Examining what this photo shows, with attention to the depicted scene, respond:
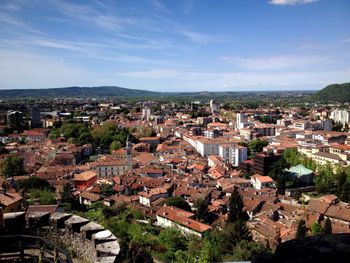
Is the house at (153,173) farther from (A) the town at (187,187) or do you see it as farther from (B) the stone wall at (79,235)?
(B) the stone wall at (79,235)

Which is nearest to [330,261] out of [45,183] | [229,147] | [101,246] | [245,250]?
[101,246]

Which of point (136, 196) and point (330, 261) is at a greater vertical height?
point (330, 261)

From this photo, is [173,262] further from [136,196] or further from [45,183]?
[45,183]

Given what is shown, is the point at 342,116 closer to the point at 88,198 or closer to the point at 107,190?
the point at 107,190

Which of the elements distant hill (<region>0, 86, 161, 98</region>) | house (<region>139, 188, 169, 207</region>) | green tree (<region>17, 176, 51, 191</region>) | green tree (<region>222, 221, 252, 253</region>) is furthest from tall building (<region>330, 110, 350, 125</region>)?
distant hill (<region>0, 86, 161, 98</region>)

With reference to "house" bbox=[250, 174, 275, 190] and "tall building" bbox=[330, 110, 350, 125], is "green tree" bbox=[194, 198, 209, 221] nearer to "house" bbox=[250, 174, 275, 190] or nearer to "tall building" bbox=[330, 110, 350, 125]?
"house" bbox=[250, 174, 275, 190]

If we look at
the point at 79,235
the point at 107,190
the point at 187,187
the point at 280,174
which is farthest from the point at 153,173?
the point at 79,235
